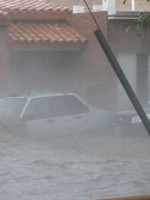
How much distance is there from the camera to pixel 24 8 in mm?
17484

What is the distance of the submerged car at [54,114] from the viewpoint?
14523 millimetres

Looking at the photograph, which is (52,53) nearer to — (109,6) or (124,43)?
(124,43)

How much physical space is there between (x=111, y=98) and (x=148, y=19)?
932cm

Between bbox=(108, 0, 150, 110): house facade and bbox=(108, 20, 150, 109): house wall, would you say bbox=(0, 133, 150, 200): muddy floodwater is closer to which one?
bbox=(108, 20, 150, 109): house wall

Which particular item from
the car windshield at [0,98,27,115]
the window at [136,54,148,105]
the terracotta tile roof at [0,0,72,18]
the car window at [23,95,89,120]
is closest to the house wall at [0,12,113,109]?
the terracotta tile roof at [0,0,72,18]

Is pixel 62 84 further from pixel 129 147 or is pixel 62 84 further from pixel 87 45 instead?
pixel 129 147

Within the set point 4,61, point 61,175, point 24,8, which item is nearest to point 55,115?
point 4,61

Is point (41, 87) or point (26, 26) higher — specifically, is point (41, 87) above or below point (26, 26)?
below

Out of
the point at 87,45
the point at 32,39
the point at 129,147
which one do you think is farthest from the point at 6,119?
the point at 87,45

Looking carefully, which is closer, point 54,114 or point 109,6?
point 54,114

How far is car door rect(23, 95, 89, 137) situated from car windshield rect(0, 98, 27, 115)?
0.14 metres

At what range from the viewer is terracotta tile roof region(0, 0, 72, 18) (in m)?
16.9

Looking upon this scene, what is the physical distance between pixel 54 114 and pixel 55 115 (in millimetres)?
55

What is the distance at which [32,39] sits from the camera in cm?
1716
